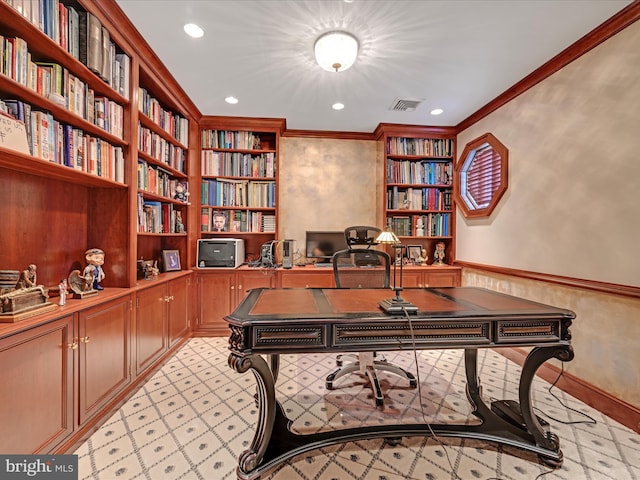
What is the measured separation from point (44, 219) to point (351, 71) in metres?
2.63

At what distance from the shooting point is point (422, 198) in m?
3.99

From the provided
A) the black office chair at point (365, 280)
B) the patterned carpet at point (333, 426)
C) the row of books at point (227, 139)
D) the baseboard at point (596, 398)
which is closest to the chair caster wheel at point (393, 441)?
the patterned carpet at point (333, 426)

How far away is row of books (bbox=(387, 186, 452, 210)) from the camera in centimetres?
396

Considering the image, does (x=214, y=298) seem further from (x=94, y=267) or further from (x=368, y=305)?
(x=368, y=305)

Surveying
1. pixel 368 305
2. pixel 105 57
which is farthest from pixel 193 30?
pixel 368 305

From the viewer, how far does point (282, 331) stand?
140cm

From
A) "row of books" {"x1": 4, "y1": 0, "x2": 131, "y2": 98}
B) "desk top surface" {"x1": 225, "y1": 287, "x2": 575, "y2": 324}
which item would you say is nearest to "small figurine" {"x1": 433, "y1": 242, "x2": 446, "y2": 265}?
"desk top surface" {"x1": 225, "y1": 287, "x2": 575, "y2": 324}

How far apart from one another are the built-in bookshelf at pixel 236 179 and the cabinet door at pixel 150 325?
4.08ft

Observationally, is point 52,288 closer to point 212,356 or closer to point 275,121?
point 212,356

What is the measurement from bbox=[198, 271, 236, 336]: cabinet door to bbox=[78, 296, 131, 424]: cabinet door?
48.9 inches

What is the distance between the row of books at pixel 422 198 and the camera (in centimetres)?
396

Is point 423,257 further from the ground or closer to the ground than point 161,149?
closer to the ground

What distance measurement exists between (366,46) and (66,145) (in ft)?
7.32

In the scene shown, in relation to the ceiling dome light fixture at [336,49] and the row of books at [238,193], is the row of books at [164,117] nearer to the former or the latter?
the row of books at [238,193]
